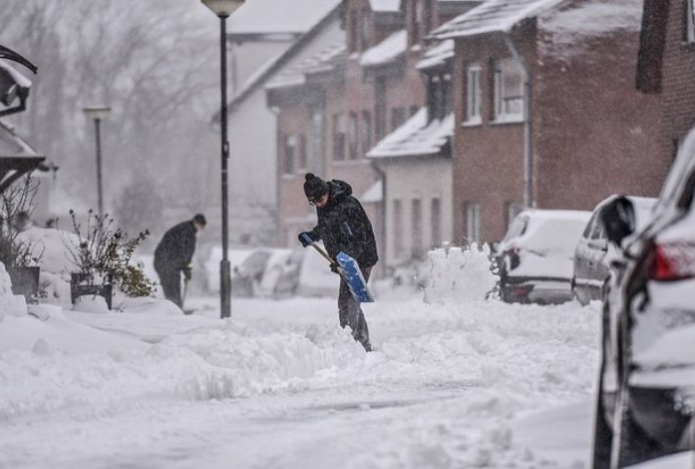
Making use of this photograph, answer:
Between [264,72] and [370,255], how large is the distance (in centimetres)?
5472

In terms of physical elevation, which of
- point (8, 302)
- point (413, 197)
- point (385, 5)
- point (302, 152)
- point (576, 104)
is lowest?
point (413, 197)

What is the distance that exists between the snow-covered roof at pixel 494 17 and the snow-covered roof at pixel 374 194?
1076cm

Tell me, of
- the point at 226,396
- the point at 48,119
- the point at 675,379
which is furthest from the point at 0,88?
the point at 48,119

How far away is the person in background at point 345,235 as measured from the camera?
18172 millimetres

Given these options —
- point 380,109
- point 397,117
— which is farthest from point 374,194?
point 380,109

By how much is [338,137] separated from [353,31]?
3872 millimetres

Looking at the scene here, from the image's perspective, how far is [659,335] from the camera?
25.9 feet

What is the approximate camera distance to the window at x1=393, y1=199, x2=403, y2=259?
56406 mm

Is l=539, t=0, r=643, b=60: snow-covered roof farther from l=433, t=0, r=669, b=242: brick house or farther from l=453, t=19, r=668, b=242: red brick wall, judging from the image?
l=453, t=19, r=668, b=242: red brick wall

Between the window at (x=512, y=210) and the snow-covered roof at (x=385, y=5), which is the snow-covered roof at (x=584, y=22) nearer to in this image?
the window at (x=512, y=210)

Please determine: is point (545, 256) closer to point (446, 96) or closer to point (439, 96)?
point (446, 96)

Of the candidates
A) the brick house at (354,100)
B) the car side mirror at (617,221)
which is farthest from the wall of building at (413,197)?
the car side mirror at (617,221)

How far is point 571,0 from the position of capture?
44.3 m

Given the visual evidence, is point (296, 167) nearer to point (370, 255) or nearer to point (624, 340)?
point (370, 255)
